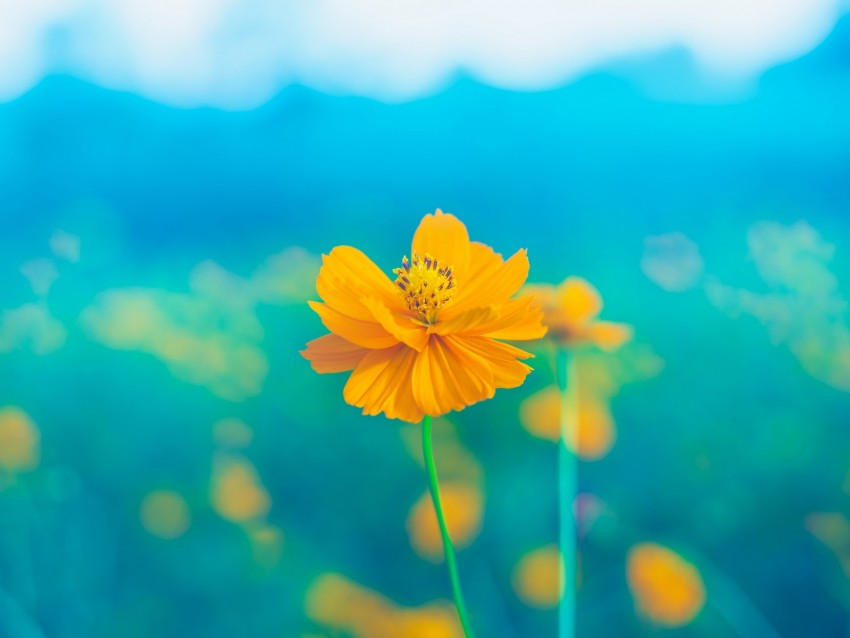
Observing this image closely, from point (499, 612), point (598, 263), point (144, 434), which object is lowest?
point (499, 612)

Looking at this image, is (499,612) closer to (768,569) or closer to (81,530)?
(768,569)

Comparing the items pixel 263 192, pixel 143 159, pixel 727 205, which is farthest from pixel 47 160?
pixel 727 205

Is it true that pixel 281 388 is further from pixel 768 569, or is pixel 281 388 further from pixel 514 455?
pixel 768 569

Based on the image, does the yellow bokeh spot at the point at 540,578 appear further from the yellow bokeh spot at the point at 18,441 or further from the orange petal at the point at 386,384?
the yellow bokeh spot at the point at 18,441

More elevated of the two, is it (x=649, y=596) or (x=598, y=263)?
(x=598, y=263)
